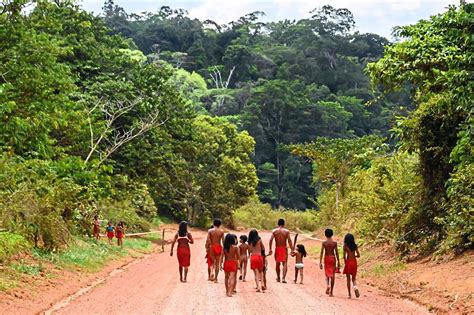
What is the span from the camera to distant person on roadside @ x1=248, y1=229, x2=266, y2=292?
49.2ft

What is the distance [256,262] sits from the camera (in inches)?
595

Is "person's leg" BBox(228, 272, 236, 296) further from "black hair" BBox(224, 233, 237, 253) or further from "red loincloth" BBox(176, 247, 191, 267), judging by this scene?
"red loincloth" BBox(176, 247, 191, 267)

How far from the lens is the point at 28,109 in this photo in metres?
19.7

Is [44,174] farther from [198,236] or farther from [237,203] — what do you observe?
[237,203]

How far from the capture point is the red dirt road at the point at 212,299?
11633mm

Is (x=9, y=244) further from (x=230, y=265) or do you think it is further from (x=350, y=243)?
(x=350, y=243)

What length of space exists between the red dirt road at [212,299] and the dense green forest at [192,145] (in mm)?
A: 3230

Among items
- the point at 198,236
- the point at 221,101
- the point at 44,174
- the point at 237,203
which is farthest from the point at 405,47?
the point at 221,101

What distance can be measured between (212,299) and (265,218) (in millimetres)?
50315

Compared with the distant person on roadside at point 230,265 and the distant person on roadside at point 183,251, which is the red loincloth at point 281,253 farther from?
the distant person on roadside at point 230,265

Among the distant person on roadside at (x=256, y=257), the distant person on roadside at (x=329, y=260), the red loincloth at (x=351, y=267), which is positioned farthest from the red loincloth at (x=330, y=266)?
the distant person on roadside at (x=256, y=257)

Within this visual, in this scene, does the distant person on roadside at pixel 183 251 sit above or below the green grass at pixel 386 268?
above

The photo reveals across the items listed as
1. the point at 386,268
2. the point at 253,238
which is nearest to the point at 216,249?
the point at 253,238

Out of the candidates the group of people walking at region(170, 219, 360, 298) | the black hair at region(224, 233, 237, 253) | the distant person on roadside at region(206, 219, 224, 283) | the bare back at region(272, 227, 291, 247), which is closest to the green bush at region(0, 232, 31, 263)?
the group of people walking at region(170, 219, 360, 298)
